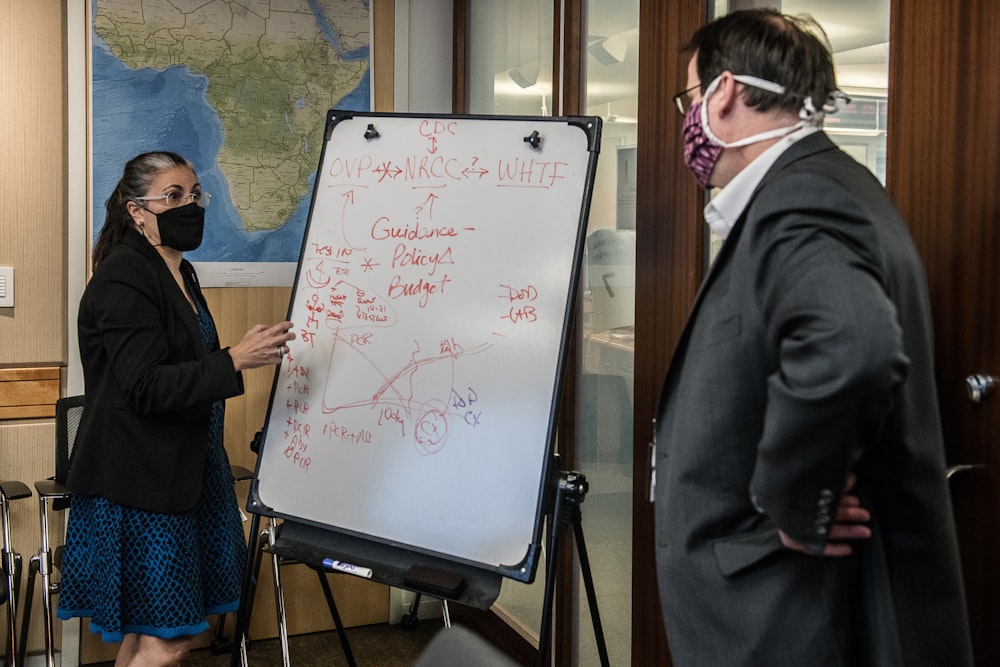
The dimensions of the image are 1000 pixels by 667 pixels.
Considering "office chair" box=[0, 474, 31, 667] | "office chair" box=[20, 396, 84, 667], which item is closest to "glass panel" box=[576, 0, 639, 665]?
"office chair" box=[20, 396, 84, 667]

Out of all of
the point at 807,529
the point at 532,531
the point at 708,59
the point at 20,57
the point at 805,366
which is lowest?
the point at 532,531

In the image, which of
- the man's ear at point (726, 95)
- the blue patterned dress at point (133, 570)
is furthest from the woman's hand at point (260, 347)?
the man's ear at point (726, 95)

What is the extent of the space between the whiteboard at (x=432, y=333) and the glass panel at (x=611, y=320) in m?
0.48

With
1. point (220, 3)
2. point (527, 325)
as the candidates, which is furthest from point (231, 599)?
point (220, 3)

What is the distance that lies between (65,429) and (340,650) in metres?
1.22

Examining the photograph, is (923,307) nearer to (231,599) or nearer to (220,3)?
(231,599)

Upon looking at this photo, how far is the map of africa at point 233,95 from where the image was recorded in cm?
326

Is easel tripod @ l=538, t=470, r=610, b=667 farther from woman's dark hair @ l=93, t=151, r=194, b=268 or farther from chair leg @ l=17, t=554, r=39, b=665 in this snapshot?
chair leg @ l=17, t=554, r=39, b=665

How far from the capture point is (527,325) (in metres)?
2.20

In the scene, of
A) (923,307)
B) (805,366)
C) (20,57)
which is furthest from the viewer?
(20,57)

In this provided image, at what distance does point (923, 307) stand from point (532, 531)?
99 cm

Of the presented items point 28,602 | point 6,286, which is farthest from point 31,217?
point 28,602

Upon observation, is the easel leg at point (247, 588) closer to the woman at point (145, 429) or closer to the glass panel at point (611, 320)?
the woman at point (145, 429)

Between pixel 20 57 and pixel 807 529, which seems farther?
pixel 20 57
